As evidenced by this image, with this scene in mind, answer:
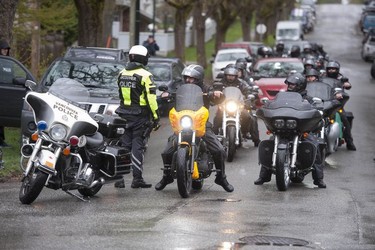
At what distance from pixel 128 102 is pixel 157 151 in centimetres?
577

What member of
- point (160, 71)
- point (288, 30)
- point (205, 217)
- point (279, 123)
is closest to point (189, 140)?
point (279, 123)

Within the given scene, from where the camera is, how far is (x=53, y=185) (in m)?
12.6

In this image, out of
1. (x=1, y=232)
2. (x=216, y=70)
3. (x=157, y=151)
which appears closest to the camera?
(x=1, y=232)

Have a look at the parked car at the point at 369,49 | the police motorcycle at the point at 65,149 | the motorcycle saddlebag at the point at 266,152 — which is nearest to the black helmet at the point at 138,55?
the police motorcycle at the point at 65,149

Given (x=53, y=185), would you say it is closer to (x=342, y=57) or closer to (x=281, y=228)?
(x=281, y=228)

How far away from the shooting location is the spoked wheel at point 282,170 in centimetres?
1443

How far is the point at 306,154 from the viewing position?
600 inches

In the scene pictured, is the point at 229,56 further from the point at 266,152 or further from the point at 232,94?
the point at 266,152

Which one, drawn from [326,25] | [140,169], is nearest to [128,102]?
[140,169]

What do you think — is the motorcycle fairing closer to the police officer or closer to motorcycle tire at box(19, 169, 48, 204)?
motorcycle tire at box(19, 169, 48, 204)

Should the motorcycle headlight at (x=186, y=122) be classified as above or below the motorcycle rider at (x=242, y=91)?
above

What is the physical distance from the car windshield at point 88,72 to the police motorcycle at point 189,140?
18.3ft

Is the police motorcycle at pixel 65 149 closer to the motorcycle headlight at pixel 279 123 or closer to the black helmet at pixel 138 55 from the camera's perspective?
the black helmet at pixel 138 55

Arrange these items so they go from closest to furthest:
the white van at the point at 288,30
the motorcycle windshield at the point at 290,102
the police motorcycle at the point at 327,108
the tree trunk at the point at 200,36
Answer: the motorcycle windshield at the point at 290,102 < the police motorcycle at the point at 327,108 < the tree trunk at the point at 200,36 < the white van at the point at 288,30
